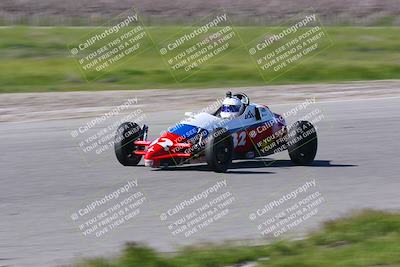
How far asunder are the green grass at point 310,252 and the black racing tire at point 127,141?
5.29 metres

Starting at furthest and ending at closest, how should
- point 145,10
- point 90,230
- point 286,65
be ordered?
1. point 145,10
2. point 286,65
3. point 90,230

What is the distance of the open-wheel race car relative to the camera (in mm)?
14852

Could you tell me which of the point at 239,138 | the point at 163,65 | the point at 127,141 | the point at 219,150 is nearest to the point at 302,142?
the point at 239,138

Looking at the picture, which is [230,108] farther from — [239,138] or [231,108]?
[239,138]

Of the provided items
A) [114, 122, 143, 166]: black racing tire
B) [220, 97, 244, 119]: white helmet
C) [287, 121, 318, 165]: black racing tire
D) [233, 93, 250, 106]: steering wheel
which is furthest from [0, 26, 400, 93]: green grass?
[220, 97, 244, 119]: white helmet

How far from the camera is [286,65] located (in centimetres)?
3030

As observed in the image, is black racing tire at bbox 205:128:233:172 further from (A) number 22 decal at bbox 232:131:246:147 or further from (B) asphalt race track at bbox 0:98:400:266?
(A) number 22 decal at bbox 232:131:246:147

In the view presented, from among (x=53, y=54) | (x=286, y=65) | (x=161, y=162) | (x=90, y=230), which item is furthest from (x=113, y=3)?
(x=90, y=230)

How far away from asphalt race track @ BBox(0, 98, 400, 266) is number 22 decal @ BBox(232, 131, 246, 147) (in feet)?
1.41

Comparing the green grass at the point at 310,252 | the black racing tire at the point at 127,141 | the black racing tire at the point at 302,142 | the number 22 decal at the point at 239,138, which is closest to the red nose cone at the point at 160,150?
the black racing tire at the point at 127,141

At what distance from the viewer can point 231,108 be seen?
15.5 metres

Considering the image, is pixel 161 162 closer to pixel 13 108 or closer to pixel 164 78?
pixel 13 108

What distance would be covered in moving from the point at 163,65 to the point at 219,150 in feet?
51.5

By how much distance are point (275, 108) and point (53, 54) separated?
1084 centimetres
